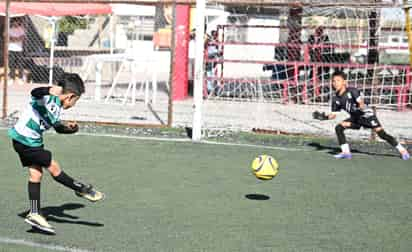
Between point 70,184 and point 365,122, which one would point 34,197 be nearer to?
point 70,184

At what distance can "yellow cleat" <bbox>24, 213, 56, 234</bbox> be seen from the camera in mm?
6270

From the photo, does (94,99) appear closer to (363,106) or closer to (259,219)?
(363,106)

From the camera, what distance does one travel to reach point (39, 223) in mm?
6273

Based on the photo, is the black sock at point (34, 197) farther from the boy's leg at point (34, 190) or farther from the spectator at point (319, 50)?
the spectator at point (319, 50)

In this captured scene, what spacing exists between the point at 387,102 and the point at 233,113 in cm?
418

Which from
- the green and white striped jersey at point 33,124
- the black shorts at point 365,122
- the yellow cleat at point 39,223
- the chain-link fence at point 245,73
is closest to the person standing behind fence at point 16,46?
the chain-link fence at point 245,73

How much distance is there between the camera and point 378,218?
734 centimetres

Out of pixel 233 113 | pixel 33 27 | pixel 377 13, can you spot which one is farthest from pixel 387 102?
pixel 33 27

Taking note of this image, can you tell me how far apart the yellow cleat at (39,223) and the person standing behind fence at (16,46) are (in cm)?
1669

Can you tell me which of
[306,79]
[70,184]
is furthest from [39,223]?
[306,79]

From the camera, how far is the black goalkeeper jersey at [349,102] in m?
11.1

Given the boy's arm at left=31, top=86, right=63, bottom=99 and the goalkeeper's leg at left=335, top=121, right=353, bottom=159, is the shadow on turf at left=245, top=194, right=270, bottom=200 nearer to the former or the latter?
the boy's arm at left=31, top=86, right=63, bottom=99

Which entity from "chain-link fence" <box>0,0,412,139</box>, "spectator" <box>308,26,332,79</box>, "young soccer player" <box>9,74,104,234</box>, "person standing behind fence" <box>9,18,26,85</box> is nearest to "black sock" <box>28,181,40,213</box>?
"young soccer player" <box>9,74,104,234</box>

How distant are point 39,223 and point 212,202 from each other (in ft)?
7.10
